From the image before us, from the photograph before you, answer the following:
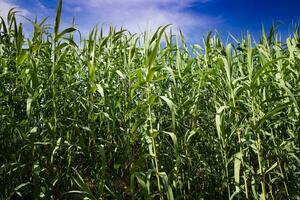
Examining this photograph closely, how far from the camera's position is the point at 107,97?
2340 mm

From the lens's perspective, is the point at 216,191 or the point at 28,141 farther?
the point at 216,191

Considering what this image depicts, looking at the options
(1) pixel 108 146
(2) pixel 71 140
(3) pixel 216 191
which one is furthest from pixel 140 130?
(3) pixel 216 191

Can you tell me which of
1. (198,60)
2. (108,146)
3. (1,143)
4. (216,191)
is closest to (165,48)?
(198,60)

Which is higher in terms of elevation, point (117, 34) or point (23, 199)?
point (117, 34)

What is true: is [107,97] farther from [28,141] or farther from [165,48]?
[165,48]

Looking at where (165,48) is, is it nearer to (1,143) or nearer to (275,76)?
(275,76)

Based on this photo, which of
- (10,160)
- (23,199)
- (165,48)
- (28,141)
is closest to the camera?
(28,141)

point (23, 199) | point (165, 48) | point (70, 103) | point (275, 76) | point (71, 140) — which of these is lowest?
point (23, 199)

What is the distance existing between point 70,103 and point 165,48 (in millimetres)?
988

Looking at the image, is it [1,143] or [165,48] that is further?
[165,48]

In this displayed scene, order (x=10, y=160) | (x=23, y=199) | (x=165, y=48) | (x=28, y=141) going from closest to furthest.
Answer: (x=28, y=141)
(x=10, y=160)
(x=23, y=199)
(x=165, y=48)

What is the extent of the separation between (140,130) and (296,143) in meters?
1.08

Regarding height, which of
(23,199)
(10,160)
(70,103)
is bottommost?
(23,199)

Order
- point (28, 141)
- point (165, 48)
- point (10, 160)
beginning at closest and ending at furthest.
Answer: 1. point (28, 141)
2. point (10, 160)
3. point (165, 48)
